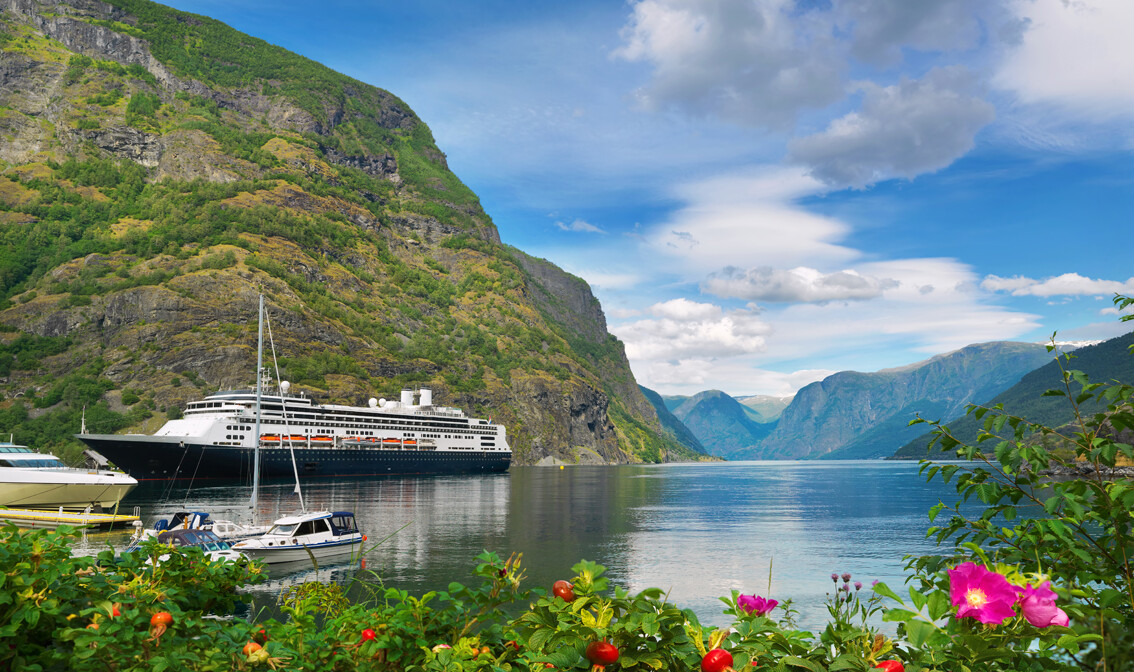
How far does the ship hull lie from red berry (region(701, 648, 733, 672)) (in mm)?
86581

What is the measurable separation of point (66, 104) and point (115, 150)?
19.6 m

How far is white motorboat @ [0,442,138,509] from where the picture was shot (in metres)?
40.0

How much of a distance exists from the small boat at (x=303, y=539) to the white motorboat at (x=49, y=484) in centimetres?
1919

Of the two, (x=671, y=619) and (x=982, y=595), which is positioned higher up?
(x=982, y=595)

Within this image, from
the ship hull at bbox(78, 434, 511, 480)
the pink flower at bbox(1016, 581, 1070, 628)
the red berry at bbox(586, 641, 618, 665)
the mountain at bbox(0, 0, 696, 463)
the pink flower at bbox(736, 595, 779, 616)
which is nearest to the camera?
the pink flower at bbox(1016, 581, 1070, 628)

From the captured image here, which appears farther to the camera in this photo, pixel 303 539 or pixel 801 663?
pixel 303 539

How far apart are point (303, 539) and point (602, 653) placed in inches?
1200

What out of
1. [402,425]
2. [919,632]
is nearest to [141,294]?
[402,425]

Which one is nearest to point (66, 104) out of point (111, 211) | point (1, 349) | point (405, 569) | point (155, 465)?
point (111, 211)

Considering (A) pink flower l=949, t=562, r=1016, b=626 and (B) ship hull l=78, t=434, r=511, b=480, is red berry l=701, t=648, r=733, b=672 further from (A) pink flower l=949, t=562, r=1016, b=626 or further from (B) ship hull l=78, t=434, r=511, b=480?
(B) ship hull l=78, t=434, r=511, b=480

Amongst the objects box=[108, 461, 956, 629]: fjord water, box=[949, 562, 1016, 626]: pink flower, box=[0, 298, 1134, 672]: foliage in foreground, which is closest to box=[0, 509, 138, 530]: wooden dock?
box=[108, 461, 956, 629]: fjord water

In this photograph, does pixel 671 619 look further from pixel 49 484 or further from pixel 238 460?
pixel 238 460

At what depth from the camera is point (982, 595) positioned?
2.32 meters

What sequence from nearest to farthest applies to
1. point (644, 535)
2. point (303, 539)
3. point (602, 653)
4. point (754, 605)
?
point (602, 653) < point (754, 605) < point (303, 539) < point (644, 535)
